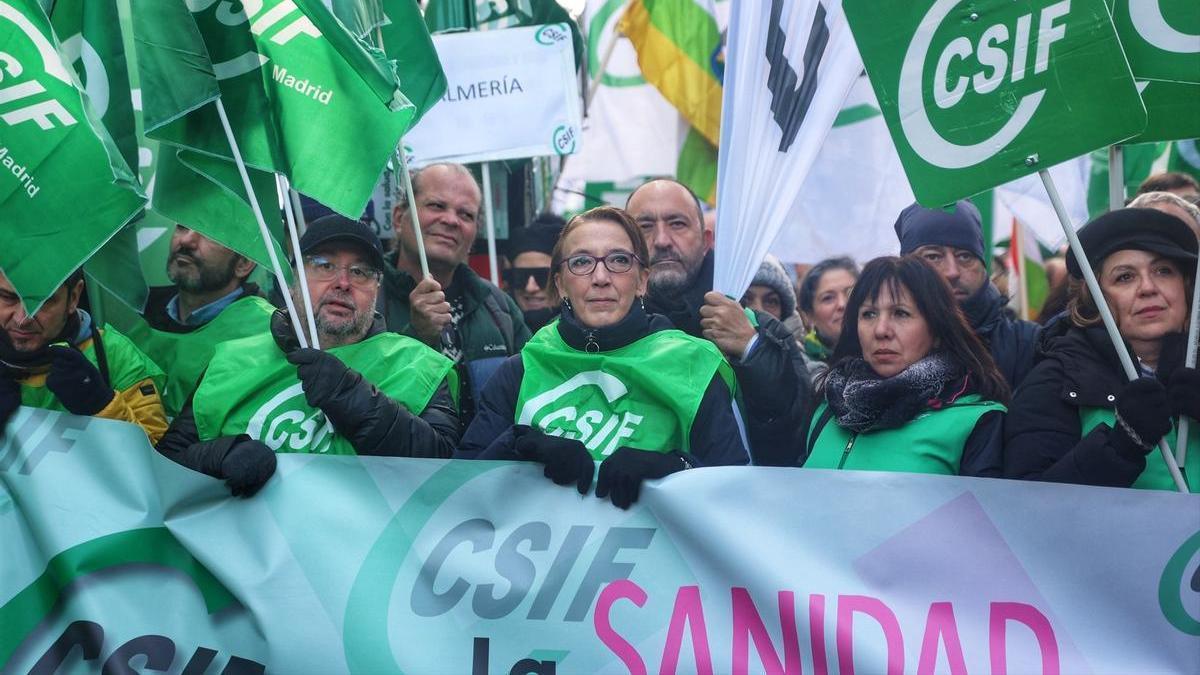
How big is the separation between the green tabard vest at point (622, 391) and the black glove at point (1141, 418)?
1.18 metres

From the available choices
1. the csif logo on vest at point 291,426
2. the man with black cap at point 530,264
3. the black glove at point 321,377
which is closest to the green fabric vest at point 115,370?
the csif logo on vest at point 291,426

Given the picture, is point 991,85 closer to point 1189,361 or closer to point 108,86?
point 1189,361

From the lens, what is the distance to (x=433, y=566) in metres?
3.74

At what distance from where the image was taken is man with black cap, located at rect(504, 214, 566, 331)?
670cm

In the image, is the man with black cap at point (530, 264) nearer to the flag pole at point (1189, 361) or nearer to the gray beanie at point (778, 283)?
the gray beanie at point (778, 283)

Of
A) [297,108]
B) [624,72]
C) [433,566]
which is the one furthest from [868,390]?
[624,72]

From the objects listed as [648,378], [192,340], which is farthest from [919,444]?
[192,340]

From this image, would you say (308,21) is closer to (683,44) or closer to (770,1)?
(770,1)

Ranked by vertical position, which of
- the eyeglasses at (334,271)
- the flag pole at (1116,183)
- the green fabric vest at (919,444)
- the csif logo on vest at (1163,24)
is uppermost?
the csif logo on vest at (1163,24)

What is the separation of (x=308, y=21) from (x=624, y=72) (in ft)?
17.0

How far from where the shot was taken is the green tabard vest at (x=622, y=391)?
13.1ft

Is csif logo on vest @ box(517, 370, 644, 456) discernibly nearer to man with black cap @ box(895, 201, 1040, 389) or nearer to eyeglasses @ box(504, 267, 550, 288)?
man with black cap @ box(895, 201, 1040, 389)

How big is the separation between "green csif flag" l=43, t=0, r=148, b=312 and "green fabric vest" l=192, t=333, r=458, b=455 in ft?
1.41

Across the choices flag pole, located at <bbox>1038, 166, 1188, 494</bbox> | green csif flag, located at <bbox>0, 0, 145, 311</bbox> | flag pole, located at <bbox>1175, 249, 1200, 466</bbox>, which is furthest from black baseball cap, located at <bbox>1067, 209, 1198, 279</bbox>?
green csif flag, located at <bbox>0, 0, 145, 311</bbox>
